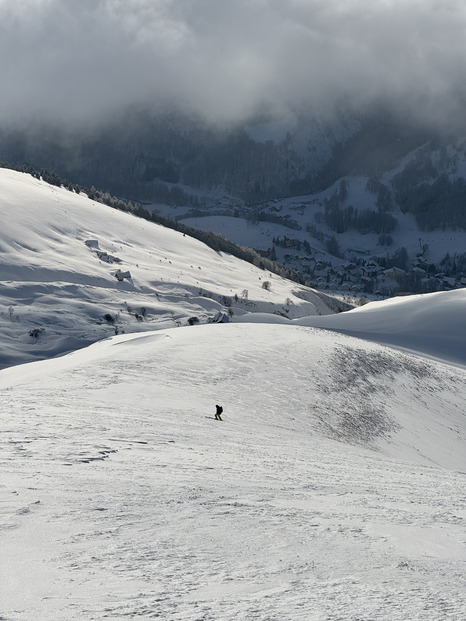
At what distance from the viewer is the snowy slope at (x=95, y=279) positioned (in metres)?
82.8

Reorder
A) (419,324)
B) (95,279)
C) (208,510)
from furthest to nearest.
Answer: (95,279) → (419,324) → (208,510)

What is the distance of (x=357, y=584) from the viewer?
921 cm

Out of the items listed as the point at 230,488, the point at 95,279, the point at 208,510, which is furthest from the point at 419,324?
the point at 208,510

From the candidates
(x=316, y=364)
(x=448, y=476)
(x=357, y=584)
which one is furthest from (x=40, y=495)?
(x=316, y=364)

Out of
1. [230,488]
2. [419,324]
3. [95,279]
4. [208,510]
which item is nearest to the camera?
[208,510]

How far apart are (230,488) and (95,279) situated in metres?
93.4

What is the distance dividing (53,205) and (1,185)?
10.1 metres

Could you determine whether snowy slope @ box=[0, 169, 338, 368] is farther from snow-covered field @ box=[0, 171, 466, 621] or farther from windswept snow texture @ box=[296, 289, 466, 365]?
snow-covered field @ box=[0, 171, 466, 621]

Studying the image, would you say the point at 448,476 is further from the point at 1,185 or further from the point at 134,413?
the point at 1,185

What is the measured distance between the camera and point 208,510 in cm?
1265

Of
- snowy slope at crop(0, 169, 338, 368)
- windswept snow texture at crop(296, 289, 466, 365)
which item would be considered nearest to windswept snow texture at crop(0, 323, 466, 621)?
windswept snow texture at crop(296, 289, 466, 365)

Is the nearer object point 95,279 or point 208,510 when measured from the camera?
point 208,510

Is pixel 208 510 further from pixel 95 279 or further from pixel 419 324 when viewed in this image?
pixel 95 279

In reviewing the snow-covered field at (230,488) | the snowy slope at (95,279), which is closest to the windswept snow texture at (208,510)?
the snow-covered field at (230,488)
